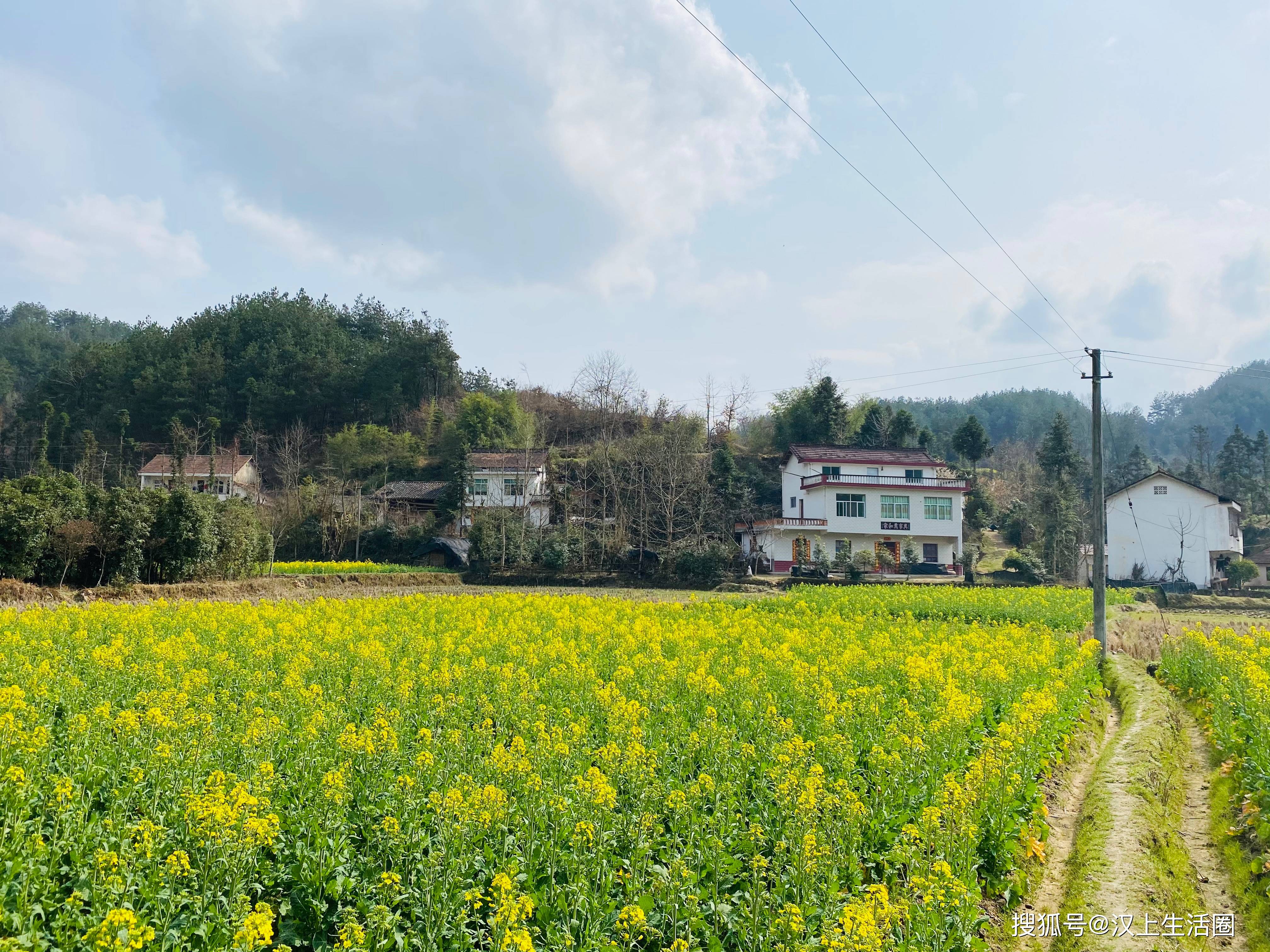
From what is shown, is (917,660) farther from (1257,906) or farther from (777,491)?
(777,491)

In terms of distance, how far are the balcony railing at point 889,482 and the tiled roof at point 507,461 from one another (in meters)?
16.4

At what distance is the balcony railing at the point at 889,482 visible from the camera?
43812 millimetres

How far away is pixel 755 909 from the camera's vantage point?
15.0ft

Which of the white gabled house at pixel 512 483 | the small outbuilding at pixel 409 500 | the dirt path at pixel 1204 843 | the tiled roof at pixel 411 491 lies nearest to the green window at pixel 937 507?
the white gabled house at pixel 512 483

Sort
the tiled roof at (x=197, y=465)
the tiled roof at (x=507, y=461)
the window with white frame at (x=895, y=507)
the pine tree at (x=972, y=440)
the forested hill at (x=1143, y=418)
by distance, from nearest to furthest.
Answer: the window with white frame at (x=895, y=507) → the tiled roof at (x=507, y=461) → the tiled roof at (x=197, y=465) → the pine tree at (x=972, y=440) → the forested hill at (x=1143, y=418)

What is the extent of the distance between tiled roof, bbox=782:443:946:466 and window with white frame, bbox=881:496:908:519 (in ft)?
7.49

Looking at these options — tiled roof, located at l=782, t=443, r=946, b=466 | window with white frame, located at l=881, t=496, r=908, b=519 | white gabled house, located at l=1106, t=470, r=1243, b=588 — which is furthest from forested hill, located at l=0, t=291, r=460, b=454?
white gabled house, located at l=1106, t=470, r=1243, b=588

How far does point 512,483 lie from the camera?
5009cm

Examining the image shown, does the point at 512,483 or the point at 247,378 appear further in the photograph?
the point at 247,378

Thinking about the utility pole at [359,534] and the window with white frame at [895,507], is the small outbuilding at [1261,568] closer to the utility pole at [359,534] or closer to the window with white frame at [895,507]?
the window with white frame at [895,507]

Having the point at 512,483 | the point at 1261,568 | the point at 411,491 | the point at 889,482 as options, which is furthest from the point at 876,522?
the point at 411,491

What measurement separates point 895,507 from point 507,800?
41175 mm

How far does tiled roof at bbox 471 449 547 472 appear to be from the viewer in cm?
4959

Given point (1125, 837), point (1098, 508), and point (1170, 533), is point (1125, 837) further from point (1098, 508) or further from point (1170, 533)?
point (1170, 533)
